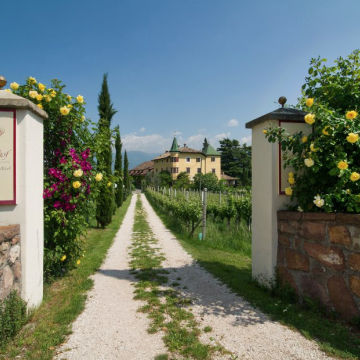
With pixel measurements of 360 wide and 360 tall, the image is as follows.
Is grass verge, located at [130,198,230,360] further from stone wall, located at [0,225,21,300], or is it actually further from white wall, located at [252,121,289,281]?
stone wall, located at [0,225,21,300]

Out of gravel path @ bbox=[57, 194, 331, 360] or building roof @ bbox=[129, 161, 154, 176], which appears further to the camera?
building roof @ bbox=[129, 161, 154, 176]

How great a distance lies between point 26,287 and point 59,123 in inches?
95.0

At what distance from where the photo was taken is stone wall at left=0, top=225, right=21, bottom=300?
8.30 feet

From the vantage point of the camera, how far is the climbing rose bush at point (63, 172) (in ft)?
12.7

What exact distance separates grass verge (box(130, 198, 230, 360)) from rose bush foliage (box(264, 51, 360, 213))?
5.99 feet

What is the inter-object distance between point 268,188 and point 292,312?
1485 mm

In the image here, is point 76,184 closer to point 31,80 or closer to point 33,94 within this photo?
point 33,94

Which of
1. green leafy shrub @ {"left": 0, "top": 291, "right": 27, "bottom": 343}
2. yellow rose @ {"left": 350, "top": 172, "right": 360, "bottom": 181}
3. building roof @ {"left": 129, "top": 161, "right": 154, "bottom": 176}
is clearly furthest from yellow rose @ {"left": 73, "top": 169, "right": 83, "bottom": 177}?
building roof @ {"left": 129, "top": 161, "right": 154, "bottom": 176}

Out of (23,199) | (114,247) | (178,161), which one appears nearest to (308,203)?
(23,199)

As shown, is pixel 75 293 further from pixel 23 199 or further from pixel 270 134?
pixel 270 134

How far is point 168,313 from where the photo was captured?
119 inches

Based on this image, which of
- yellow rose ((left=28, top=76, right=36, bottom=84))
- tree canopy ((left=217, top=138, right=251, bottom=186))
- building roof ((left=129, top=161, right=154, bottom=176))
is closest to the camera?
yellow rose ((left=28, top=76, right=36, bottom=84))

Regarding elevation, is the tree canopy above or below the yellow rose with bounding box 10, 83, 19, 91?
above

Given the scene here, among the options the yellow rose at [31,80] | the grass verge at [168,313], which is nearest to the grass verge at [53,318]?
the grass verge at [168,313]
